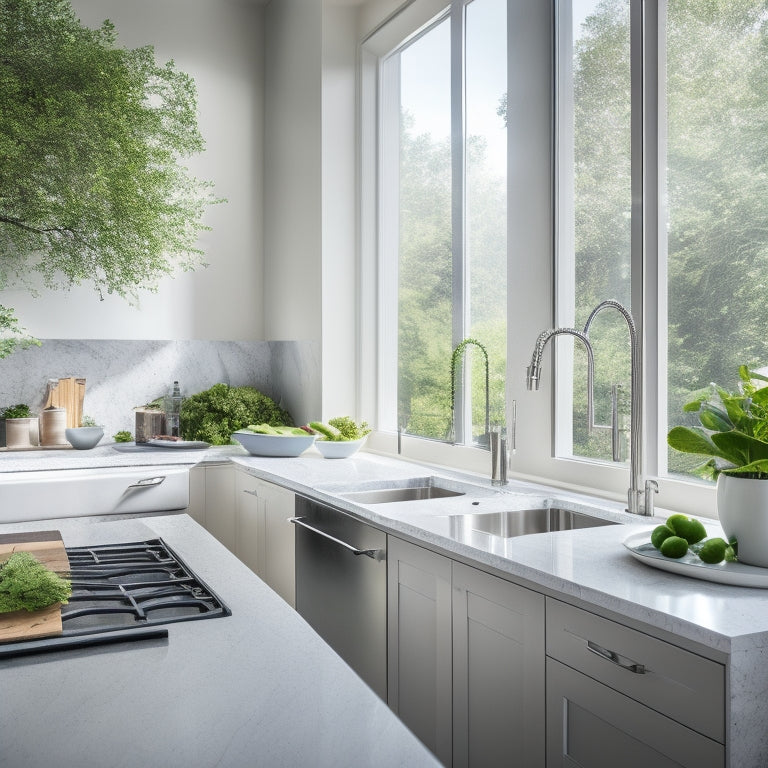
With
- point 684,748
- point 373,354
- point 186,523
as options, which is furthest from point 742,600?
point 373,354

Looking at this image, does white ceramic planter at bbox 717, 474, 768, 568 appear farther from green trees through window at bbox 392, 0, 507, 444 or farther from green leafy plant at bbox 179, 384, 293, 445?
green leafy plant at bbox 179, 384, 293, 445

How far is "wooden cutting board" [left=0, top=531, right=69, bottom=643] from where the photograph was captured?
1.06 metres

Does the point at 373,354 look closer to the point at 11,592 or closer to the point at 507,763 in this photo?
the point at 507,763

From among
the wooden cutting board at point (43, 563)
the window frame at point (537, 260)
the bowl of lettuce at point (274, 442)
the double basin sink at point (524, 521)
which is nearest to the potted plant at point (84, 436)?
the bowl of lettuce at point (274, 442)

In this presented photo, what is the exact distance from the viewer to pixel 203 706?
34.6 inches

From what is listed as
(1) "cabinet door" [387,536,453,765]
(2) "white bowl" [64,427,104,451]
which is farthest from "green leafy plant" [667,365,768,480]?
(2) "white bowl" [64,427,104,451]

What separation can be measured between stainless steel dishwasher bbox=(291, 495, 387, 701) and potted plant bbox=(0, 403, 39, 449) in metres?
1.59

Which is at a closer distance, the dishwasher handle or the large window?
the dishwasher handle

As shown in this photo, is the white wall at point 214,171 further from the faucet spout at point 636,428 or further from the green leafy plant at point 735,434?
the green leafy plant at point 735,434

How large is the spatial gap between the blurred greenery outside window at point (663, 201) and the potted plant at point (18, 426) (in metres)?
2.41

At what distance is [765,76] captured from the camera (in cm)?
182

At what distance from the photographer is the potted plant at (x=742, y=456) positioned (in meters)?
1.37

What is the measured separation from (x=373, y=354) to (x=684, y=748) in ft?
8.77

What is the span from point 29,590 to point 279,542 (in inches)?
67.1
